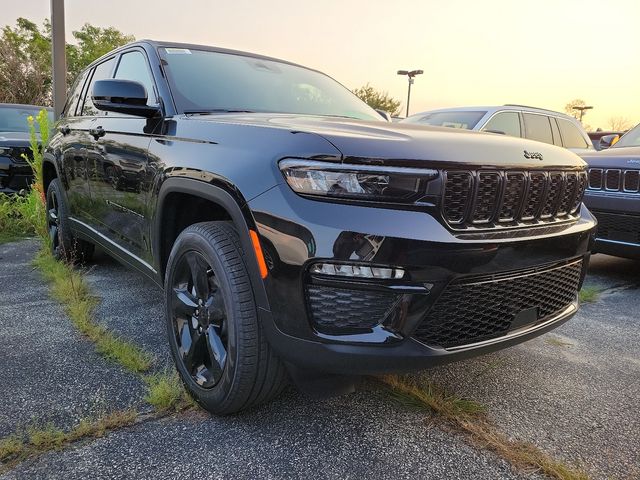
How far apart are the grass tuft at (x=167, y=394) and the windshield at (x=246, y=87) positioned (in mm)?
1312

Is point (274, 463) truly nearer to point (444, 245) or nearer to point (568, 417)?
point (444, 245)

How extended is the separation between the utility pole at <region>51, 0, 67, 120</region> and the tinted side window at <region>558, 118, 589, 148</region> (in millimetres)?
6518

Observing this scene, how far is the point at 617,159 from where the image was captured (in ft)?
14.4

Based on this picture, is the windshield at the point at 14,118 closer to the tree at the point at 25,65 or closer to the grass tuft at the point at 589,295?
the grass tuft at the point at 589,295

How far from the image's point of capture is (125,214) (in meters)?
3.01

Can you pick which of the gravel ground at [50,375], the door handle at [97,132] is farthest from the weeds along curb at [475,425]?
the door handle at [97,132]

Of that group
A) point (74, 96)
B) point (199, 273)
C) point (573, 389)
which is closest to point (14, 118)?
point (74, 96)

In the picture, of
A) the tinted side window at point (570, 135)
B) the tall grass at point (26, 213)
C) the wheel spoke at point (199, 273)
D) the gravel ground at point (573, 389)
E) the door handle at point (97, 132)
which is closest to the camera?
the gravel ground at point (573, 389)

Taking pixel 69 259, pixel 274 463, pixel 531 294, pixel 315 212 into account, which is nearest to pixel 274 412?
pixel 274 463

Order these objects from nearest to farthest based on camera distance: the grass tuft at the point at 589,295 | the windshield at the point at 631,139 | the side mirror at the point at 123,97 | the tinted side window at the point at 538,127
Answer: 1. the side mirror at the point at 123,97
2. the grass tuft at the point at 589,295
3. the windshield at the point at 631,139
4. the tinted side window at the point at 538,127

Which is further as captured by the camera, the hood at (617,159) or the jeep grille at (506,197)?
the hood at (617,159)

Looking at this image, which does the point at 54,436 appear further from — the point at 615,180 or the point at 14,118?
the point at 14,118

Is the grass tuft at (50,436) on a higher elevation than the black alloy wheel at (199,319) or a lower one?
lower

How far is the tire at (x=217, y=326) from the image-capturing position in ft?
6.38
